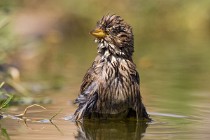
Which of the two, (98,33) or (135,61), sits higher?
(135,61)

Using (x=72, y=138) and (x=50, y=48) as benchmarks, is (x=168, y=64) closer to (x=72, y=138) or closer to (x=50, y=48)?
(x=50, y=48)

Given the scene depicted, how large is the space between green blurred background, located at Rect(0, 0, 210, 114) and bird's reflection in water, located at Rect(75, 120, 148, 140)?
1113 mm

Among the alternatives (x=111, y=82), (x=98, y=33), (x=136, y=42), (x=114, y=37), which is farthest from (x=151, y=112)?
(x=136, y=42)

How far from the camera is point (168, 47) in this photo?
61.8 ft

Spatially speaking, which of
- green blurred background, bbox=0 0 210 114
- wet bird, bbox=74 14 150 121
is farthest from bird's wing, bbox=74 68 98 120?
green blurred background, bbox=0 0 210 114

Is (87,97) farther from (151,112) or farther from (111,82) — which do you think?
(151,112)

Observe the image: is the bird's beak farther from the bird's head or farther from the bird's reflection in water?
the bird's reflection in water

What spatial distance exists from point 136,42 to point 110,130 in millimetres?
12768

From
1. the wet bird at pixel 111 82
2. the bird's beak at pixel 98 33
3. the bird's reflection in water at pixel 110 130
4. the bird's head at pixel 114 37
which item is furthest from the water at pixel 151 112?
the bird's beak at pixel 98 33

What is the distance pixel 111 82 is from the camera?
7836 millimetres

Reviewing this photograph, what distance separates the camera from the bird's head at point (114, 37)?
787 cm

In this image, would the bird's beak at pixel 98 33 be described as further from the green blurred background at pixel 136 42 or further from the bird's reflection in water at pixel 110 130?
the green blurred background at pixel 136 42

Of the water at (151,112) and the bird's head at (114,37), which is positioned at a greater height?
the bird's head at (114,37)

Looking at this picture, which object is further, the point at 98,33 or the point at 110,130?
the point at 98,33
